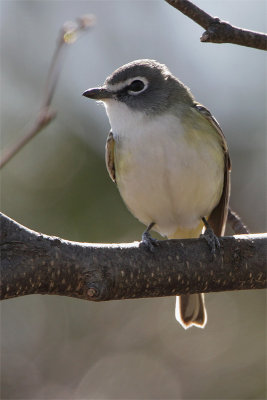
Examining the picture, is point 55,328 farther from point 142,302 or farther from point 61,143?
point 61,143

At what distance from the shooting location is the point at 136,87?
572 centimetres

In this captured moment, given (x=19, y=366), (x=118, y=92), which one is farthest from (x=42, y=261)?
(x=19, y=366)

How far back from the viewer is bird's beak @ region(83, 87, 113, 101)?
5.51 meters

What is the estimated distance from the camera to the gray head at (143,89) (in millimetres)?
5523

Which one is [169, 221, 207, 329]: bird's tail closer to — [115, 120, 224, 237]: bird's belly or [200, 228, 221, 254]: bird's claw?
[115, 120, 224, 237]: bird's belly

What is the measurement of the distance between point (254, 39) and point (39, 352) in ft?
14.7

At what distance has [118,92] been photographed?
562cm

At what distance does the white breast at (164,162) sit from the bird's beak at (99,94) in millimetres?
63

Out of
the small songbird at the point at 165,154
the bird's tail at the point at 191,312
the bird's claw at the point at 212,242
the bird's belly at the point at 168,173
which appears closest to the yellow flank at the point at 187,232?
the small songbird at the point at 165,154

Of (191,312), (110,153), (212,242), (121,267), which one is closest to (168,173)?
(110,153)

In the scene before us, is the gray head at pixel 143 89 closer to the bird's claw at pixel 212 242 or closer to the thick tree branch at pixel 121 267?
the bird's claw at pixel 212 242

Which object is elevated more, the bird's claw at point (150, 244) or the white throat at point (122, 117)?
the white throat at point (122, 117)

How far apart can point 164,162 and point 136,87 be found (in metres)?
0.85

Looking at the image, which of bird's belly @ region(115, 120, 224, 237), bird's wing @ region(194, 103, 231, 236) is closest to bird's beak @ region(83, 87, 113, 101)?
bird's belly @ region(115, 120, 224, 237)
